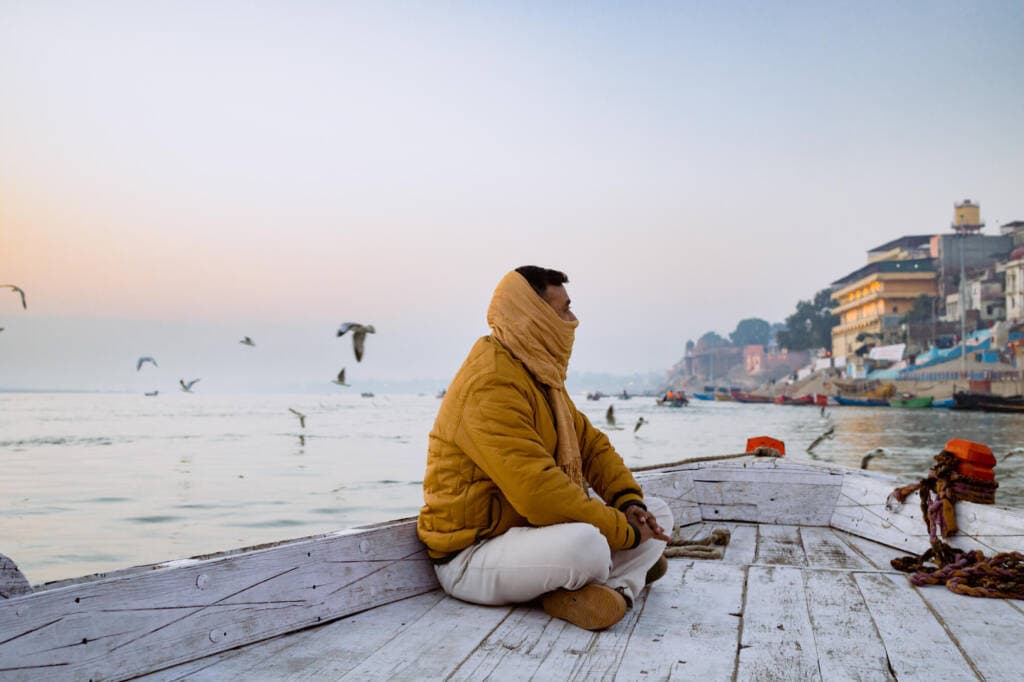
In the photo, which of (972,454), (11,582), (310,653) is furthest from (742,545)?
(11,582)

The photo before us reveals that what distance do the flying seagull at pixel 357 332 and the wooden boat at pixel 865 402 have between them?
54.9 m

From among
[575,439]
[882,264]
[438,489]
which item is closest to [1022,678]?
[575,439]

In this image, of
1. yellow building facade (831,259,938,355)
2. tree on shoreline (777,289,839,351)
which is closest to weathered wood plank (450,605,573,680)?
yellow building facade (831,259,938,355)

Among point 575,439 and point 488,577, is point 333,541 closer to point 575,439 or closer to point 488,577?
point 488,577

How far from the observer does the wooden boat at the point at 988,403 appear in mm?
45750

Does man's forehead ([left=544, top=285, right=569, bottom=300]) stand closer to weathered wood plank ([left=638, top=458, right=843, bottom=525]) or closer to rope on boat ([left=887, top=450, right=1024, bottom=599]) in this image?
rope on boat ([left=887, top=450, right=1024, bottom=599])

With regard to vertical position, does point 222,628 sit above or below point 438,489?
below

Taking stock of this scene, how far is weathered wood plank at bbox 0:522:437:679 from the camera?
179 centimetres

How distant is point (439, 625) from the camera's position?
8.25 feet

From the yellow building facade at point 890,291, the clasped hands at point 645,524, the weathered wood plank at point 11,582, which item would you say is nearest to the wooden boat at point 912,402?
the yellow building facade at point 890,291

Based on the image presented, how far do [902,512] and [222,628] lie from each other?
3.09 metres

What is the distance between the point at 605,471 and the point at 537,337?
65 centimetres

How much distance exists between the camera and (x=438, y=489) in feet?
9.03

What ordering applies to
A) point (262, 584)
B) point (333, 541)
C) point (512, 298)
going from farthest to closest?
1. point (512, 298)
2. point (333, 541)
3. point (262, 584)
